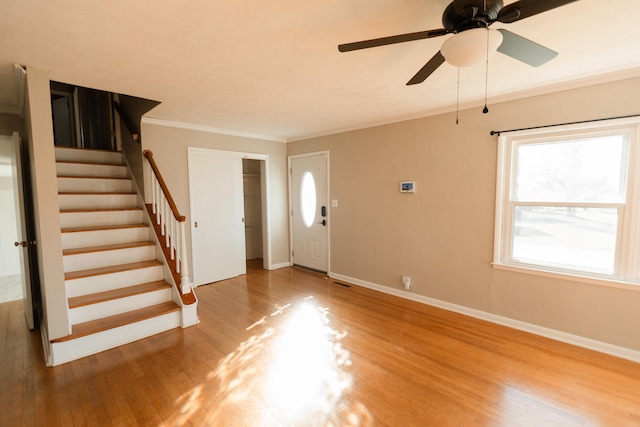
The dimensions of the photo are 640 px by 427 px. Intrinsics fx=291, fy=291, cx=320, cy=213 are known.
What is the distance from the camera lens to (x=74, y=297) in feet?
8.96

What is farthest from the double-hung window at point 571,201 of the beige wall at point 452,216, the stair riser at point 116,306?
the stair riser at point 116,306

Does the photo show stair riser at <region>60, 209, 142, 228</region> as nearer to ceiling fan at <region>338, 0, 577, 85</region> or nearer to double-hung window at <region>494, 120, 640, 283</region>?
ceiling fan at <region>338, 0, 577, 85</region>

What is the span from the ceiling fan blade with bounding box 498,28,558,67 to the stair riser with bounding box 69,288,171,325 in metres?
3.46

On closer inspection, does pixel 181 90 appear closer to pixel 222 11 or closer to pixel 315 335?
pixel 222 11

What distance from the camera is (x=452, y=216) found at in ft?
10.9

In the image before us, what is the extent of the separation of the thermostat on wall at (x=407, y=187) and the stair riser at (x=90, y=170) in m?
3.76

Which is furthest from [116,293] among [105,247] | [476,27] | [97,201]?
[476,27]

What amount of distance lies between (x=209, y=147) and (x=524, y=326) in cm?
447

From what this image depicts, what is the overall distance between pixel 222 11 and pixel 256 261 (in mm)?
4872

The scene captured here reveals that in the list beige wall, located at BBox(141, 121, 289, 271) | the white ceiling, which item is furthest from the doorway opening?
the white ceiling

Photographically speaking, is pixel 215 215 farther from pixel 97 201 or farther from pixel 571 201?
→ pixel 571 201

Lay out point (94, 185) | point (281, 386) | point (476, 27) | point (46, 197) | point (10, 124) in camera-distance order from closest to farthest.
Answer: point (476, 27)
point (281, 386)
point (46, 197)
point (10, 124)
point (94, 185)

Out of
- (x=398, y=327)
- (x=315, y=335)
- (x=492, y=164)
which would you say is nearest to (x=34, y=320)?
(x=315, y=335)

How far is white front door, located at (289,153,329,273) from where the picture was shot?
4.77 metres
